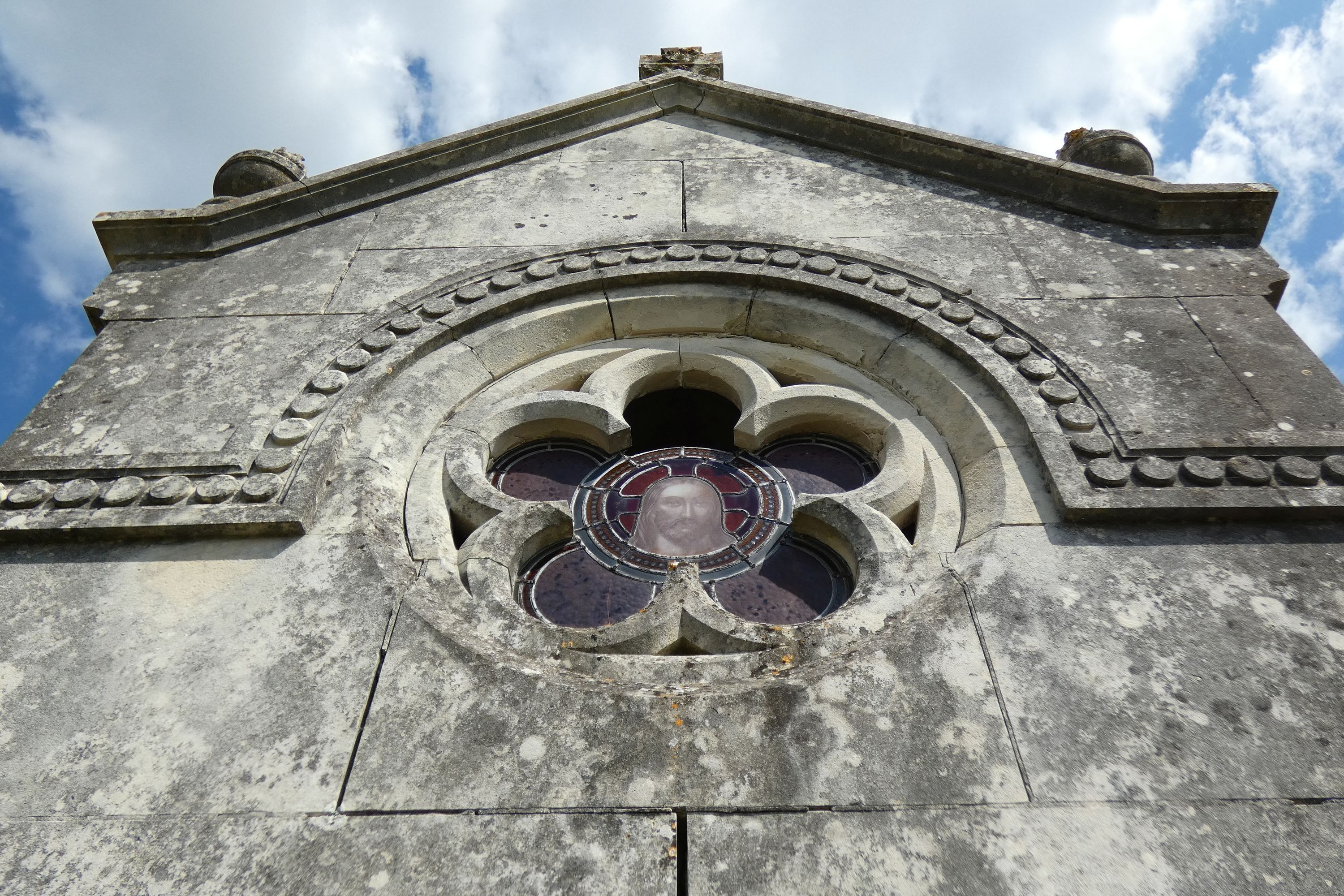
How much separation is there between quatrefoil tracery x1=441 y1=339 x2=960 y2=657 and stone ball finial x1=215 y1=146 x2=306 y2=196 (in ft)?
7.72

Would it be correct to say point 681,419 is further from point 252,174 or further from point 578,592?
point 252,174

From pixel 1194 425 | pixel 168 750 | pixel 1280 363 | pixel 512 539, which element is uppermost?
pixel 1280 363

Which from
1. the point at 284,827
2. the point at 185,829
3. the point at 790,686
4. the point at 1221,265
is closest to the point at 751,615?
the point at 790,686

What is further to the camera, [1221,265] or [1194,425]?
[1221,265]

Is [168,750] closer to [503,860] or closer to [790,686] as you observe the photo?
[503,860]

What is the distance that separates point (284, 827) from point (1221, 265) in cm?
428

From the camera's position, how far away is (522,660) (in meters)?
2.53

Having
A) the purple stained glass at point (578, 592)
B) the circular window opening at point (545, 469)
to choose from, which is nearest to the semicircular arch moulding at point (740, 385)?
the circular window opening at point (545, 469)

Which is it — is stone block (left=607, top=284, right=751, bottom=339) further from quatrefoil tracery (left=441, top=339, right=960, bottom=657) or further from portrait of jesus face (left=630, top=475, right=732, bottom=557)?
portrait of jesus face (left=630, top=475, right=732, bottom=557)

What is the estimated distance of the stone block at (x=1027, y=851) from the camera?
6.33 feet

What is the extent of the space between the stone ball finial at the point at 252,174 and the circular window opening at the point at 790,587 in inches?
147

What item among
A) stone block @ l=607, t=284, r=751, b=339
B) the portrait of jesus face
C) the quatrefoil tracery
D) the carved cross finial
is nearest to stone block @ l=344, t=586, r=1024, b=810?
the quatrefoil tracery

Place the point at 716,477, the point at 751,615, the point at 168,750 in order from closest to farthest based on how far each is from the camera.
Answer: the point at 168,750, the point at 751,615, the point at 716,477

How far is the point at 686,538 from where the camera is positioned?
11.1ft
